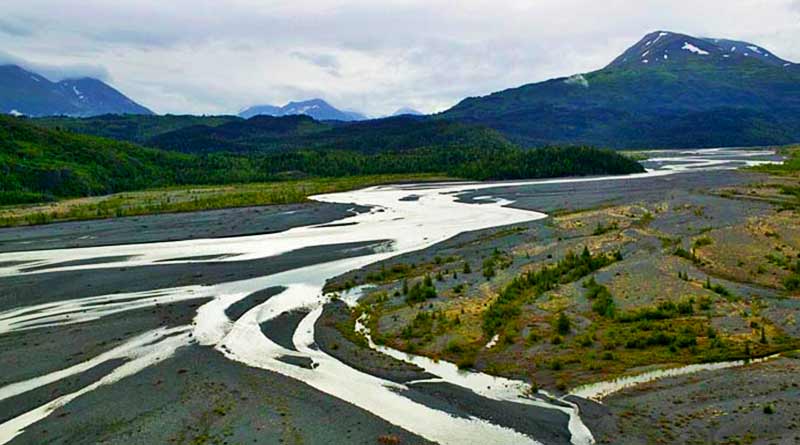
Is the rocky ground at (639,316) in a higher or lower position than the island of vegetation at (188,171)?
lower

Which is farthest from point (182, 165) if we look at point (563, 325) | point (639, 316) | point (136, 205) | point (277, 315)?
point (639, 316)

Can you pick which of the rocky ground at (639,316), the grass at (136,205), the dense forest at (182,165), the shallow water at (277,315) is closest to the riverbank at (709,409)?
the rocky ground at (639,316)

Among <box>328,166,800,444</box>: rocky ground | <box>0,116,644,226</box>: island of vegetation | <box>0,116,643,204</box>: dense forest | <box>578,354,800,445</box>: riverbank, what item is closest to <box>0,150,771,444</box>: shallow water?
<box>578,354,800,445</box>: riverbank

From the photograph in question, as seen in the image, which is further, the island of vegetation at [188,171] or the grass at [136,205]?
the island of vegetation at [188,171]

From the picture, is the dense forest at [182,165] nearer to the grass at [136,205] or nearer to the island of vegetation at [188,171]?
the island of vegetation at [188,171]

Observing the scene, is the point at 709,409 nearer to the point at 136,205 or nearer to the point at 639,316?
the point at 639,316

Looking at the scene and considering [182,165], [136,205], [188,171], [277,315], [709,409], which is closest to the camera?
[709,409]
